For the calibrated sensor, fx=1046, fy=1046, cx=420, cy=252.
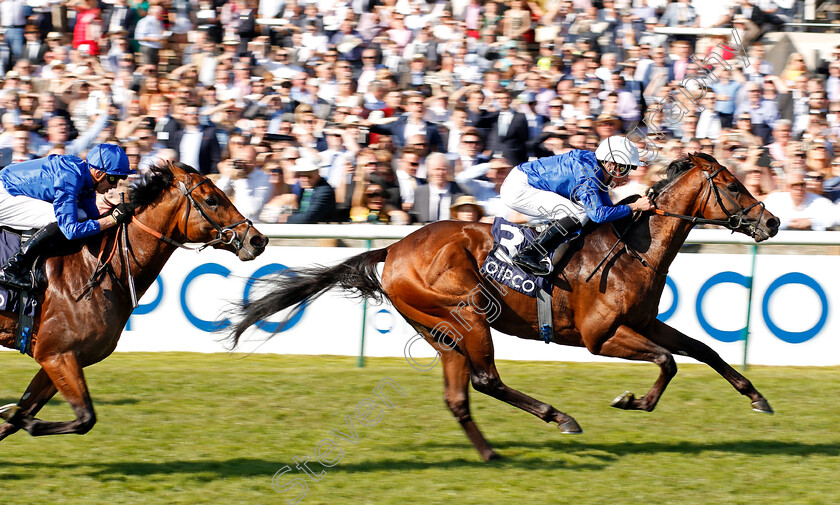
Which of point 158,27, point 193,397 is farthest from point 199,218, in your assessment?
point 158,27

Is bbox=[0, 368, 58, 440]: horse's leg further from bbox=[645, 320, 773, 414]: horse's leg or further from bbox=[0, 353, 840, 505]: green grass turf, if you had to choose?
bbox=[645, 320, 773, 414]: horse's leg

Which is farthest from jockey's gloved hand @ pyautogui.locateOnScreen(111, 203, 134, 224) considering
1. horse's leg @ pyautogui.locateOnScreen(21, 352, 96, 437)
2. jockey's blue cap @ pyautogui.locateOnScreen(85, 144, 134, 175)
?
horse's leg @ pyautogui.locateOnScreen(21, 352, 96, 437)

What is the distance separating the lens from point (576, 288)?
5816mm

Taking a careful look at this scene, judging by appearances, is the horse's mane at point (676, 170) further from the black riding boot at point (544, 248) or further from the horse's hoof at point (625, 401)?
the horse's hoof at point (625, 401)

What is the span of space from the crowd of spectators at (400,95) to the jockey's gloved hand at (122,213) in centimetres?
229

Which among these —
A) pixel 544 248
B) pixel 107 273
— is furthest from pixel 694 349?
pixel 107 273

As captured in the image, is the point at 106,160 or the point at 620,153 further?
the point at 620,153

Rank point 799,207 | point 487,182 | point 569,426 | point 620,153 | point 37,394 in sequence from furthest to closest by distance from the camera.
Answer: point 487,182
point 799,207
point 620,153
point 569,426
point 37,394

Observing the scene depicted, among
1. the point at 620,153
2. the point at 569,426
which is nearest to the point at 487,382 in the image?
the point at 569,426

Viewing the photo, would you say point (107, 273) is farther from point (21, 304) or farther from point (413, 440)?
point (413, 440)

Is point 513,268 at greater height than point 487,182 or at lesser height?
greater

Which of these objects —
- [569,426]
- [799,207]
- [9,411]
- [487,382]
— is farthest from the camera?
[799,207]

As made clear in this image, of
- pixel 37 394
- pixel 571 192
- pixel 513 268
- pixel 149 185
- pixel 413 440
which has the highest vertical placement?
pixel 149 185

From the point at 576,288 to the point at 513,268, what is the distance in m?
0.37
